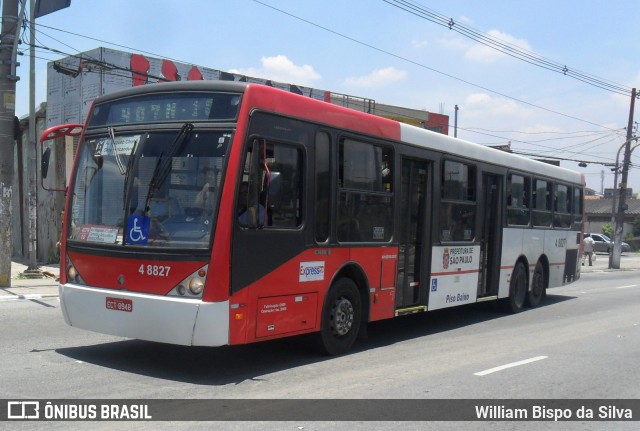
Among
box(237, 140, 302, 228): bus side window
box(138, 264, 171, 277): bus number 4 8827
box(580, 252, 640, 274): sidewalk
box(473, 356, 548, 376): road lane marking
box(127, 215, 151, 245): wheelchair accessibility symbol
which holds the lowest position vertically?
box(580, 252, 640, 274): sidewalk

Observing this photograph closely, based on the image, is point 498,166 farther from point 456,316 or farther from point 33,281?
point 33,281

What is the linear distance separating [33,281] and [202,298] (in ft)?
39.7

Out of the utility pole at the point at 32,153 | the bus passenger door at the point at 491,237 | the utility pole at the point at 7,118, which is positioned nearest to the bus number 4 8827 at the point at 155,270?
the bus passenger door at the point at 491,237

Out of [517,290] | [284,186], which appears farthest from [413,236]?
[517,290]

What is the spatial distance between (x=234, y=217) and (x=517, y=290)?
9.33 meters

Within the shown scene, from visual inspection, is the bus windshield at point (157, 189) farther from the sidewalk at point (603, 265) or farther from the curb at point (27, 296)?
the sidewalk at point (603, 265)

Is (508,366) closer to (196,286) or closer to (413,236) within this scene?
(413,236)

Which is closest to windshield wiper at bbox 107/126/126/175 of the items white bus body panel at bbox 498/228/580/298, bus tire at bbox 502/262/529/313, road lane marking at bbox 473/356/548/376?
road lane marking at bbox 473/356/548/376

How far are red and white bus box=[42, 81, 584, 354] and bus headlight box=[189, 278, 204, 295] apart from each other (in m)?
0.01

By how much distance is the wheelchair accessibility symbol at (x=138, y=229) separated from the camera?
24.0 feet

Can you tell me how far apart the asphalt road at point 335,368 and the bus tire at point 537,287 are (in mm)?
3247

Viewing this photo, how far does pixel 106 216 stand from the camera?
7.75 meters

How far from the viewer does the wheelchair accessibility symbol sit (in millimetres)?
7328

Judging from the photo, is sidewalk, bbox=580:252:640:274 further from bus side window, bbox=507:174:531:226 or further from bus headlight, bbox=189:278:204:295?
bus headlight, bbox=189:278:204:295
